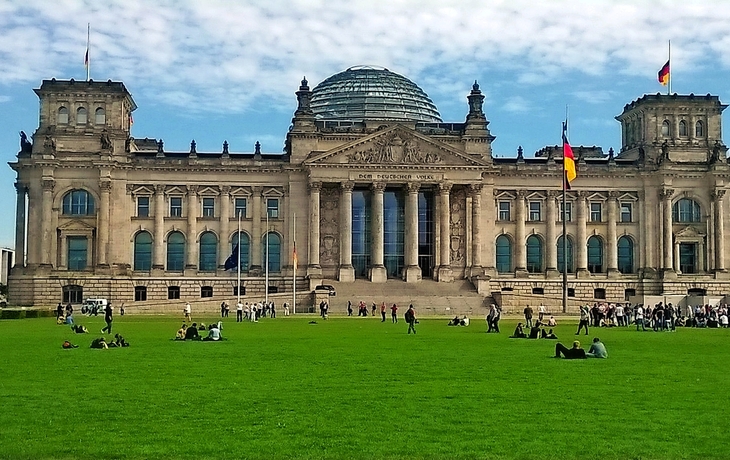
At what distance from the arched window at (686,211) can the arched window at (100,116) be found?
71.8 meters

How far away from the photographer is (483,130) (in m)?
120

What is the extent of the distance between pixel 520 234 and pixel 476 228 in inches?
260

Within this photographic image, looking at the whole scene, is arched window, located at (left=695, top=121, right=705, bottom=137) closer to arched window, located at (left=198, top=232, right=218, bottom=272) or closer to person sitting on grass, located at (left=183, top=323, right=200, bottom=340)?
arched window, located at (left=198, top=232, right=218, bottom=272)

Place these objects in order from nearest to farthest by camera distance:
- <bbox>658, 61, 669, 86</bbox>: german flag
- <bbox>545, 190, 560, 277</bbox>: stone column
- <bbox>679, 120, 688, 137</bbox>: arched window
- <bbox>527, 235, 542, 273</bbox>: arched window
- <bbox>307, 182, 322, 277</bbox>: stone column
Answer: <bbox>307, 182, 322, 277</bbox>: stone column < <bbox>658, 61, 669, 86</bbox>: german flag < <bbox>545, 190, 560, 277</bbox>: stone column < <bbox>527, 235, 542, 273</bbox>: arched window < <bbox>679, 120, 688, 137</bbox>: arched window

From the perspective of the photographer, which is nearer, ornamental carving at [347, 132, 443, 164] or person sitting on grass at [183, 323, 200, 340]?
person sitting on grass at [183, 323, 200, 340]

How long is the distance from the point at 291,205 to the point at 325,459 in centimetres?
9915

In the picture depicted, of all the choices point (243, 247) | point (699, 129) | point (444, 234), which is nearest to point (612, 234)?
point (699, 129)

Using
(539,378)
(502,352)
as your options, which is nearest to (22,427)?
(539,378)

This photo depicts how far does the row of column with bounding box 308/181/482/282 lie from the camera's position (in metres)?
114

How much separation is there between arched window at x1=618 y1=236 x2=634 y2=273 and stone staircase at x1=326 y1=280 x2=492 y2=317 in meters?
22.1

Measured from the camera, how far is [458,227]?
118m

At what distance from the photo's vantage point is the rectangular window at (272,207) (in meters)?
118

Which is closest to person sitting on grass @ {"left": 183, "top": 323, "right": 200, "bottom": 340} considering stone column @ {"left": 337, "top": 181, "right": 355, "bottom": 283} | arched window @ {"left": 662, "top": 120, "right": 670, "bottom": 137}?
stone column @ {"left": 337, "top": 181, "right": 355, "bottom": 283}

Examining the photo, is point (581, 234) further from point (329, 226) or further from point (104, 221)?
point (104, 221)
